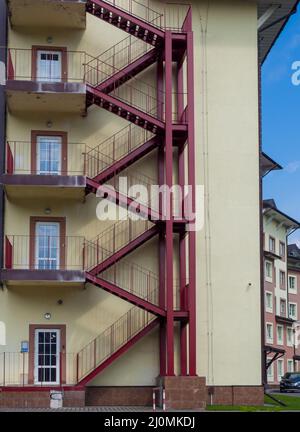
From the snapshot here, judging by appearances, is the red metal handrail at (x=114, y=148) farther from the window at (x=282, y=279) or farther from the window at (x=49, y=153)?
the window at (x=282, y=279)

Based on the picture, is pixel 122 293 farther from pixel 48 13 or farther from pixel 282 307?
pixel 282 307

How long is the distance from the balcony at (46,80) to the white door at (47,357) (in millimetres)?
8315

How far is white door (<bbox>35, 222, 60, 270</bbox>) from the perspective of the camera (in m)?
30.3

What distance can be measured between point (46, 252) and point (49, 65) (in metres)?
7.25

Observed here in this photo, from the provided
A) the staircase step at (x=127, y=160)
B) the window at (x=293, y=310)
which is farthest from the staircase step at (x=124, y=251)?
the window at (x=293, y=310)

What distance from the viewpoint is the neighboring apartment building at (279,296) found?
6938 centimetres

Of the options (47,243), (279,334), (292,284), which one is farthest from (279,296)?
(47,243)

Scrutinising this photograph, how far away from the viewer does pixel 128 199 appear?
94.8ft

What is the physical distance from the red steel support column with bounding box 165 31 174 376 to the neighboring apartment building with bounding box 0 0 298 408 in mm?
49

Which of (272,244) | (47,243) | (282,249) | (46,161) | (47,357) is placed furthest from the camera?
(282,249)

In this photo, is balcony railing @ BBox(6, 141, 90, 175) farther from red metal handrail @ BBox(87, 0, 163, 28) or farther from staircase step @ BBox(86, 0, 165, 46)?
red metal handrail @ BBox(87, 0, 163, 28)

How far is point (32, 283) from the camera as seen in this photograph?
2938 cm

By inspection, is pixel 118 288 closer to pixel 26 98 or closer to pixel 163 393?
pixel 163 393

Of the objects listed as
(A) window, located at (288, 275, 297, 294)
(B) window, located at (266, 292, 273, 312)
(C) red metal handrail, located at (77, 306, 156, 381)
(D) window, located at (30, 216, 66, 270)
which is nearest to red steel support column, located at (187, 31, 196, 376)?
(C) red metal handrail, located at (77, 306, 156, 381)
